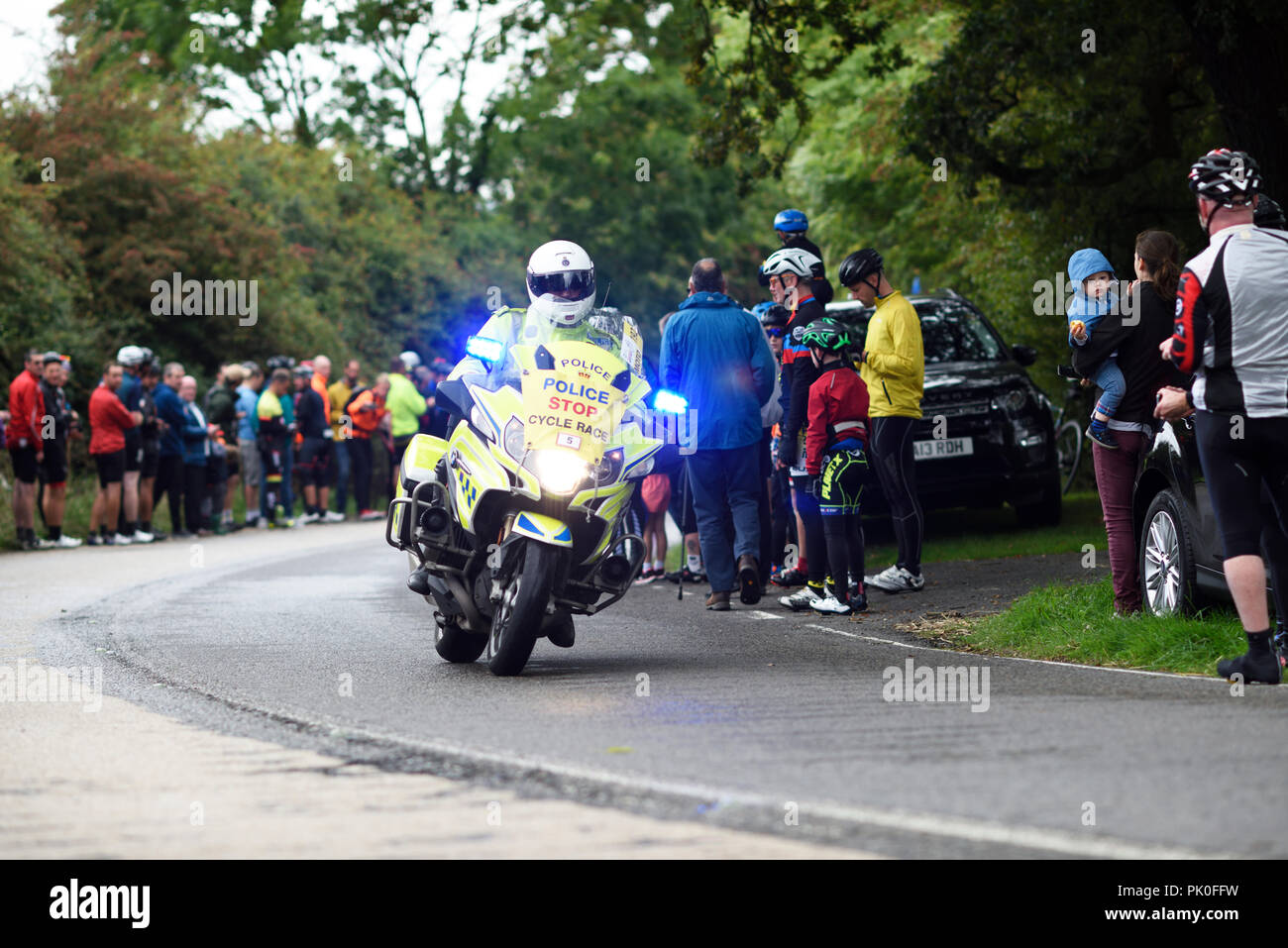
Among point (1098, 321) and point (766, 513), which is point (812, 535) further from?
point (1098, 321)

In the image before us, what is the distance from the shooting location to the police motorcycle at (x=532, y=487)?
27.9 ft

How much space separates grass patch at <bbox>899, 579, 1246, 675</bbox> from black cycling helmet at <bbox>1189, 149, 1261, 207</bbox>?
206 cm

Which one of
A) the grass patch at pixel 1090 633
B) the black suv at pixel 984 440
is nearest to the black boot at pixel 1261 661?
the grass patch at pixel 1090 633

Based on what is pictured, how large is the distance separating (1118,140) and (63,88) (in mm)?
18479

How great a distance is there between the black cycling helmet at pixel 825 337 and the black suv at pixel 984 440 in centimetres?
352

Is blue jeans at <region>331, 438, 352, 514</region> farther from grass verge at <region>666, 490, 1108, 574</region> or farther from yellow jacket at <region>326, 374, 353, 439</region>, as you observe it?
grass verge at <region>666, 490, 1108, 574</region>

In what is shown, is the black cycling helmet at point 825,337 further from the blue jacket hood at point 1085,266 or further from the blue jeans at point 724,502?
the blue jacket hood at point 1085,266

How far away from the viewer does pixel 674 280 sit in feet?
170

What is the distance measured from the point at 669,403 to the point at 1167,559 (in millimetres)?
2661

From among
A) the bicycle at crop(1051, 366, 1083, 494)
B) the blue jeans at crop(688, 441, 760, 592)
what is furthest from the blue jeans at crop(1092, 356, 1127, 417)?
the bicycle at crop(1051, 366, 1083, 494)

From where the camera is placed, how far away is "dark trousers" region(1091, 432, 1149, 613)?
384 inches
